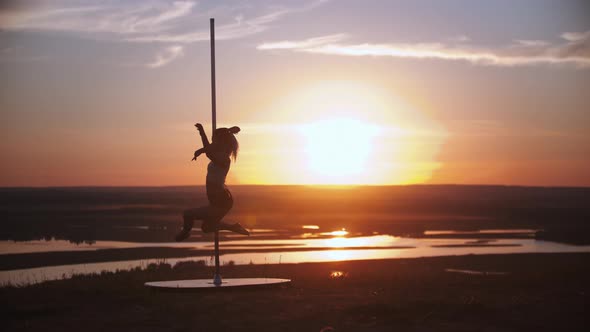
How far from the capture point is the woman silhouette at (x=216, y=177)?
16.0 meters

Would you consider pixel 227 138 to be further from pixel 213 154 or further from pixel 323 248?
pixel 323 248

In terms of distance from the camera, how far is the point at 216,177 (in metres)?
16.1

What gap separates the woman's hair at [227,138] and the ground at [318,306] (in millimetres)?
2832

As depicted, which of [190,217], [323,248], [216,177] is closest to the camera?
[190,217]

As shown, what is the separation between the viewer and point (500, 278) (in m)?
20.4

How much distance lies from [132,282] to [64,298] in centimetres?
253

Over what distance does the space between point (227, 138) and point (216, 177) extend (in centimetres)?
81

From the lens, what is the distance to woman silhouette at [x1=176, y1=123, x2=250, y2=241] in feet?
52.3

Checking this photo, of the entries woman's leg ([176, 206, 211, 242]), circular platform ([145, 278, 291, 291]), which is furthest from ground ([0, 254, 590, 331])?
woman's leg ([176, 206, 211, 242])

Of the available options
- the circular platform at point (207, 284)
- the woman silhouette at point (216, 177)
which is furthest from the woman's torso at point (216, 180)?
the circular platform at point (207, 284)

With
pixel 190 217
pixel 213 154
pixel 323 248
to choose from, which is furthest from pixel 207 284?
pixel 323 248

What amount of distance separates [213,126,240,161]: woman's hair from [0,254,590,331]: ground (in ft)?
9.29

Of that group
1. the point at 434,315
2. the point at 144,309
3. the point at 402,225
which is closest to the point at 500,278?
the point at 434,315

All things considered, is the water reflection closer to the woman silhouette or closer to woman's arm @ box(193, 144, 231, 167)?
the woman silhouette
